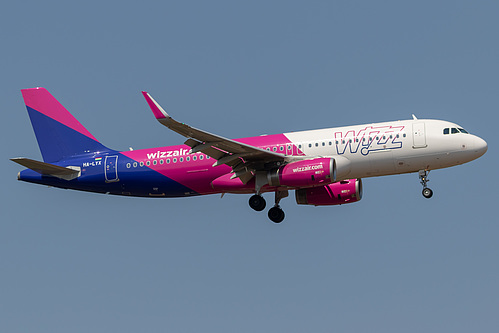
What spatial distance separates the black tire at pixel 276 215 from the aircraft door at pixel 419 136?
8.27 metres

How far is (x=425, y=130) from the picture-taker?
41.3 meters

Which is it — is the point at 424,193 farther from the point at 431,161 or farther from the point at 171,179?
the point at 171,179

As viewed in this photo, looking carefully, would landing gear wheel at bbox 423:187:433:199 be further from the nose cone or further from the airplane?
the nose cone

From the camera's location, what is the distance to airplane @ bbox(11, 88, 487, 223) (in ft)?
134

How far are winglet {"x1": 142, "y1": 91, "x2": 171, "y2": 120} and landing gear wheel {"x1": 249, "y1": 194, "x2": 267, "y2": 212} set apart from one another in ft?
28.0

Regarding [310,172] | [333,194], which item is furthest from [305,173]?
[333,194]

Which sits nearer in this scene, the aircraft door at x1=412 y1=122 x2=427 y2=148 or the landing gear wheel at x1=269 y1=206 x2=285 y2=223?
the aircraft door at x1=412 y1=122 x2=427 y2=148

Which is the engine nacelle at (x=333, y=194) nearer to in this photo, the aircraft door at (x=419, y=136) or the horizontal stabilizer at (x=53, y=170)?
the aircraft door at (x=419, y=136)

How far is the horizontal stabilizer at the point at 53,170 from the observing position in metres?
Answer: 43.8

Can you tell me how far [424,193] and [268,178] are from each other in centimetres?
801

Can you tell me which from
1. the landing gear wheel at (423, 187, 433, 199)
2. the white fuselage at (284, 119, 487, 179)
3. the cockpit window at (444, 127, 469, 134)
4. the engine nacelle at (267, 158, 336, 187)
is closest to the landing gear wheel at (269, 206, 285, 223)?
the engine nacelle at (267, 158, 336, 187)

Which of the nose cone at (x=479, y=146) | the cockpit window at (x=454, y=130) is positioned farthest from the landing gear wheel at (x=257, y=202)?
the nose cone at (x=479, y=146)

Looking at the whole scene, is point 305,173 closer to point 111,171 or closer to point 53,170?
point 111,171

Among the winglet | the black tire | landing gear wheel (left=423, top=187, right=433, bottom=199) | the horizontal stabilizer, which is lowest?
the black tire
